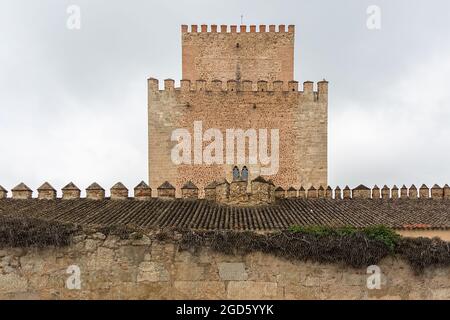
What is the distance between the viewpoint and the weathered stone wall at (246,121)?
20.1 meters

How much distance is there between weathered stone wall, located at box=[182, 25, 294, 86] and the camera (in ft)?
72.5

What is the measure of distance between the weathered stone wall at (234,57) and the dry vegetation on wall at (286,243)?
18.0 meters

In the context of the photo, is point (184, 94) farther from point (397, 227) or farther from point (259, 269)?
point (259, 269)

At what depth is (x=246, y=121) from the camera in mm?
20281

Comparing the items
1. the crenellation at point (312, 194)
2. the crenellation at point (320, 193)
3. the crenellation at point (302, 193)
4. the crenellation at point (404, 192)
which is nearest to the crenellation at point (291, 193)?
the crenellation at point (302, 193)

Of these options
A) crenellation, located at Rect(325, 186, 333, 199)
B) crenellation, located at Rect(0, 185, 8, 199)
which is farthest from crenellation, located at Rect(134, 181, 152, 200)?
crenellation, located at Rect(325, 186, 333, 199)

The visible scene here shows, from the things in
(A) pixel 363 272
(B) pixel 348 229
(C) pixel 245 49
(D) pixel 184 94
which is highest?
(C) pixel 245 49

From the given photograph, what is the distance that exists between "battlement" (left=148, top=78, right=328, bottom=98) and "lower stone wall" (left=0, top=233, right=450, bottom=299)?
53.2 ft

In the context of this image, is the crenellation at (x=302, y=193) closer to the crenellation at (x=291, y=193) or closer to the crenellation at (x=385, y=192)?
the crenellation at (x=291, y=193)

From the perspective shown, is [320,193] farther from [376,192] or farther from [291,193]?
[376,192]
